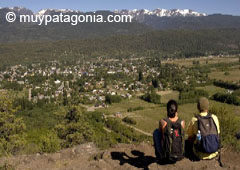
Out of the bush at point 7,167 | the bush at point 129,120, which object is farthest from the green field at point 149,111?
the bush at point 7,167

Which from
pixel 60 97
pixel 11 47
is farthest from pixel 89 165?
pixel 11 47

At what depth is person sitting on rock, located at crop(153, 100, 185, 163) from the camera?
623 centimetres

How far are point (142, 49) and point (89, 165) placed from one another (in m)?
160

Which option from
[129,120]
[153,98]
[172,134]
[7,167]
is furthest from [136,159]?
[153,98]

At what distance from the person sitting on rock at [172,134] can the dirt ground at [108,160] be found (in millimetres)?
825

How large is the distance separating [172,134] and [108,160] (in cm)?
350

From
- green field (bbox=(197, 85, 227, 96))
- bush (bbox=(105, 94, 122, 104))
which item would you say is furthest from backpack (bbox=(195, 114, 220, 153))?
green field (bbox=(197, 85, 227, 96))

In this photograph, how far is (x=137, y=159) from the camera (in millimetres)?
8961

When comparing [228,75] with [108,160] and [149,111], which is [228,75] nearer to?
[149,111]

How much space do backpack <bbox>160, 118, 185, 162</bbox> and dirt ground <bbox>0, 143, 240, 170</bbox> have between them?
79cm

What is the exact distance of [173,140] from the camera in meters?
6.36

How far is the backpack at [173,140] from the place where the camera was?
6250 millimetres

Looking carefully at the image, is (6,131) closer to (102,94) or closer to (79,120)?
(79,120)

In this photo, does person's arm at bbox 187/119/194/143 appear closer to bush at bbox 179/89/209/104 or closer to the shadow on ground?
the shadow on ground
